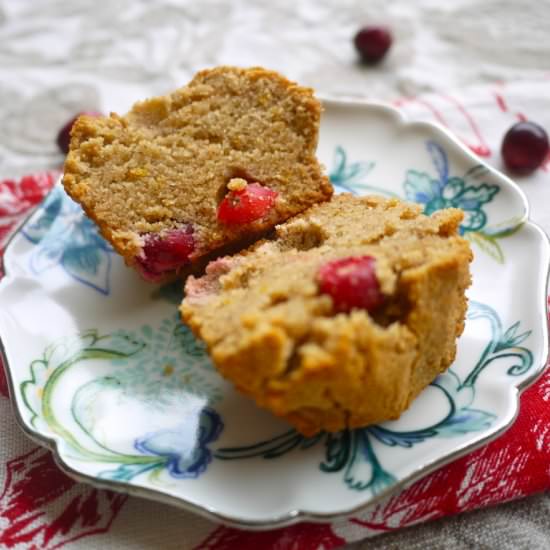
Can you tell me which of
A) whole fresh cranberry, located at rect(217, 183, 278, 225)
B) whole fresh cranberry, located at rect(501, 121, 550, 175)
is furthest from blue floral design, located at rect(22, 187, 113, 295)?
whole fresh cranberry, located at rect(501, 121, 550, 175)

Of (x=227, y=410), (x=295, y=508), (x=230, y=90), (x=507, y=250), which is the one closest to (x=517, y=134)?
(x=507, y=250)

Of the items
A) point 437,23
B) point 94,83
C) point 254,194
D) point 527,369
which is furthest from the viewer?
point 437,23

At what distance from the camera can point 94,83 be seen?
15.8 feet

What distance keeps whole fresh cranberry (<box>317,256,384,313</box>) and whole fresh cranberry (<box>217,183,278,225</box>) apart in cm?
75

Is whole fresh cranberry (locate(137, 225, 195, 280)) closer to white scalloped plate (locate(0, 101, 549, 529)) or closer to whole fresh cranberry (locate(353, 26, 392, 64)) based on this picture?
white scalloped plate (locate(0, 101, 549, 529))

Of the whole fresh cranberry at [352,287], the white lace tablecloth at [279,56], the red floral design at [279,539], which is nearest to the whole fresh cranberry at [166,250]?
the whole fresh cranberry at [352,287]

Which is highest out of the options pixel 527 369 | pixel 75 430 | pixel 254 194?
pixel 254 194

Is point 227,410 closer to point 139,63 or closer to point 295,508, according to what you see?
point 295,508

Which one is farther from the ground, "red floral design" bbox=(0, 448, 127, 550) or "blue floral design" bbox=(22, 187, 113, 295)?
"blue floral design" bbox=(22, 187, 113, 295)

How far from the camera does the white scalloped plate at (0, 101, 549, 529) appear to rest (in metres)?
2.43

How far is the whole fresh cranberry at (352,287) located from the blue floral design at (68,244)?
1273 mm

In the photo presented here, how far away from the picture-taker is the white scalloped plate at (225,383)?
2.43 m

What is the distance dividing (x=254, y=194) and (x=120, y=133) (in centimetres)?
65

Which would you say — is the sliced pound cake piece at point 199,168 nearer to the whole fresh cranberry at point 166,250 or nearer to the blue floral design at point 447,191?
the whole fresh cranberry at point 166,250
